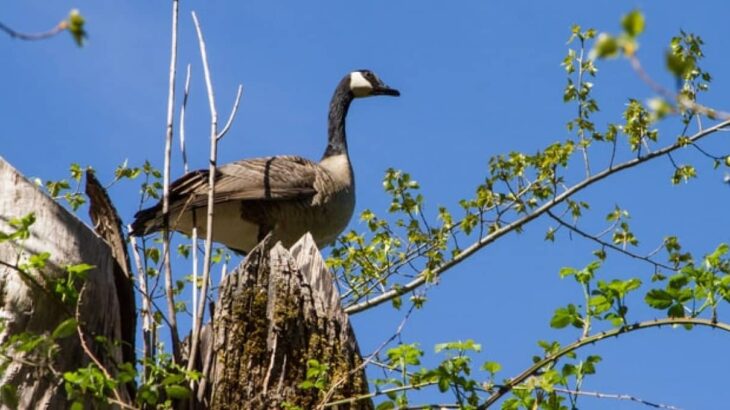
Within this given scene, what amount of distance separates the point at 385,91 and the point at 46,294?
816 cm

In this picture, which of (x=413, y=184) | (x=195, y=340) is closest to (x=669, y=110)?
(x=195, y=340)

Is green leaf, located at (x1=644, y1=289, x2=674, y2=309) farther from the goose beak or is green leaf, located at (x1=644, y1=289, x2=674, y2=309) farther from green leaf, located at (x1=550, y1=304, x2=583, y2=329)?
the goose beak

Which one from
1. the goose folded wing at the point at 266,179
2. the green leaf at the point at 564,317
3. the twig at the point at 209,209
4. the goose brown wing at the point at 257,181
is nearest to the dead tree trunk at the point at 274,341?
the twig at the point at 209,209

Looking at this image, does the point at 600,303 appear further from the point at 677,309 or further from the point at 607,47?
the point at 607,47

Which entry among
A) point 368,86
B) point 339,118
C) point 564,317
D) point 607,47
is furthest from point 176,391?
point 368,86

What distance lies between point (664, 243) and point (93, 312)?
532 cm

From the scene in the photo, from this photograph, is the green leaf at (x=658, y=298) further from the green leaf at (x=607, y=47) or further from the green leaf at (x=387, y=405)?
the green leaf at (x=607, y=47)

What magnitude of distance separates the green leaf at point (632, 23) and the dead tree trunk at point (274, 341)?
10.1ft

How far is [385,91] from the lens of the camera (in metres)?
11.8

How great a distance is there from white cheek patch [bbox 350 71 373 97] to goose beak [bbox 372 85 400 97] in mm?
71

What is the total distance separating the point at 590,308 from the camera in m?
4.04

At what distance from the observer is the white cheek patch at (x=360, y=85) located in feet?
39.0

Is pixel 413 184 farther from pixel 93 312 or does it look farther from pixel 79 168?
pixel 93 312

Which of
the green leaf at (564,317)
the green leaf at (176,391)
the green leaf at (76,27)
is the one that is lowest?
the green leaf at (76,27)
